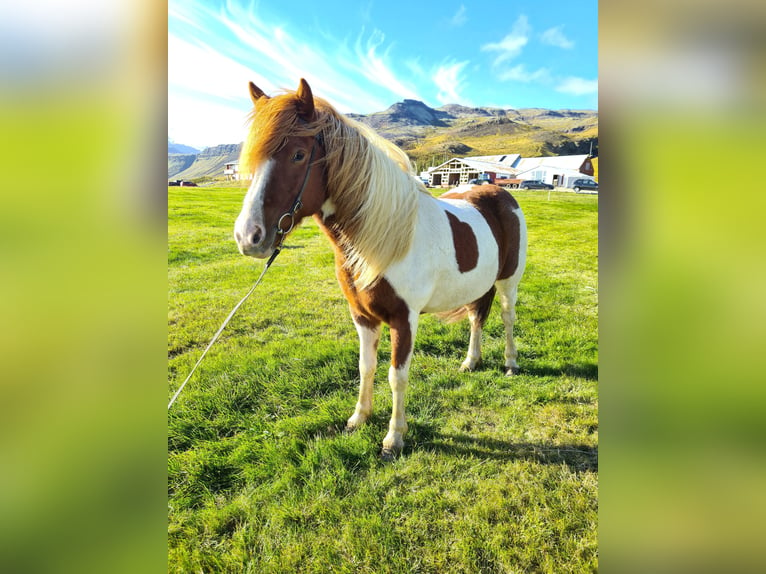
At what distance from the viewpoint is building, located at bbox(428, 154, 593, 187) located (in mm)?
42688

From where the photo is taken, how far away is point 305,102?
6.85 ft

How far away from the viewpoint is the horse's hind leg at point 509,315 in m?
3.96

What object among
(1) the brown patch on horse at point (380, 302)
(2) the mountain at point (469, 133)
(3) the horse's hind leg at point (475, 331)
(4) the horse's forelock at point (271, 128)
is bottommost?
(3) the horse's hind leg at point (475, 331)

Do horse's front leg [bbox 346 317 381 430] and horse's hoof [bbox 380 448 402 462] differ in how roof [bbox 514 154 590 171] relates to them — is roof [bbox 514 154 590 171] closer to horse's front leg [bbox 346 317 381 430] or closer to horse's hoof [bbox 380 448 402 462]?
horse's front leg [bbox 346 317 381 430]

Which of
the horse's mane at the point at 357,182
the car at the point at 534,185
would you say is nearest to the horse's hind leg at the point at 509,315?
the horse's mane at the point at 357,182

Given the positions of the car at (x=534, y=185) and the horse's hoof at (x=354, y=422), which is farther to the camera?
the car at (x=534, y=185)

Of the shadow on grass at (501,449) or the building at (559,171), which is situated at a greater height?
the building at (559,171)

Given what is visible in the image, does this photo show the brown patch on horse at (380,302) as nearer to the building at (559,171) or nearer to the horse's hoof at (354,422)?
the horse's hoof at (354,422)

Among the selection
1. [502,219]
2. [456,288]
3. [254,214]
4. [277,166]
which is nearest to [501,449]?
[456,288]
